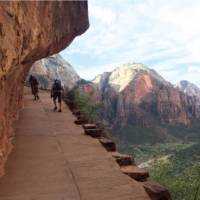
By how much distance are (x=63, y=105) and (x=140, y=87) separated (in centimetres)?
11899

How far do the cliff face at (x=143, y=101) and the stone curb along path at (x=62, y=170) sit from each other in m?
117

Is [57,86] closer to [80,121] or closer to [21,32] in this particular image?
[80,121]

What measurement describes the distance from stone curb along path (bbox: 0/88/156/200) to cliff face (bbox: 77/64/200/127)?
11676 centimetres

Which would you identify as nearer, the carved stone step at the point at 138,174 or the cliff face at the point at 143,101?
the carved stone step at the point at 138,174

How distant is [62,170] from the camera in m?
12.3

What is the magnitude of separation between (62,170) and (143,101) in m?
134

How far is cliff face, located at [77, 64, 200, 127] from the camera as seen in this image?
13562cm

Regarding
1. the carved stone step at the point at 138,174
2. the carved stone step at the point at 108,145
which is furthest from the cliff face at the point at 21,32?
the carved stone step at the point at 138,174

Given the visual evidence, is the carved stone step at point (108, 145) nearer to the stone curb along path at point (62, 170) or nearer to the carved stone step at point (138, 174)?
the stone curb along path at point (62, 170)

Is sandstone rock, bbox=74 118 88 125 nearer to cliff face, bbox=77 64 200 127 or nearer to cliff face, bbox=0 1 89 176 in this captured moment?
cliff face, bbox=0 1 89 176

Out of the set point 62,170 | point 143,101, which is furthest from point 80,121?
point 143,101

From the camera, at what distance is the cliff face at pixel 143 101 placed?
445 feet

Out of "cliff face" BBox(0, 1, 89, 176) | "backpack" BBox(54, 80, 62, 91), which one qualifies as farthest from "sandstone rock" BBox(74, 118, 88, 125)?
"cliff face" BBox(0, 1, 89, 176)

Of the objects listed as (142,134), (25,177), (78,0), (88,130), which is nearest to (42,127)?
(88,130)
